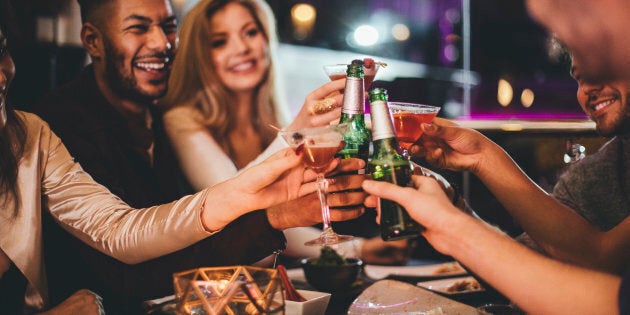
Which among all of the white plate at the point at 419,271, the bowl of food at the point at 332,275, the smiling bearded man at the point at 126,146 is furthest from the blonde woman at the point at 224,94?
the bowl of food at the point at 332,275

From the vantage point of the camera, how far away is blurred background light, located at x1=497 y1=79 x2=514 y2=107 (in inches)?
252

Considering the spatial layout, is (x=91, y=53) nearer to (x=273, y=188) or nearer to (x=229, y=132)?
(x=229, y=132)

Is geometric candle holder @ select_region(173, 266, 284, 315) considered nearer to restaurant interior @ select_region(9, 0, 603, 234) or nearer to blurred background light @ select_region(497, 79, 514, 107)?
restaurant interior @ select_region(9, 0, 603, 234)

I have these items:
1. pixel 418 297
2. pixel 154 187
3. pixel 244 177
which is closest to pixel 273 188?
pixel 244 177

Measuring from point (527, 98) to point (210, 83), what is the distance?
16.7 ft

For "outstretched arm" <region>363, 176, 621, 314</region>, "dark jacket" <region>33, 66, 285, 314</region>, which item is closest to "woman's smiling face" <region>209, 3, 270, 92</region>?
"dark jacket" <region>33, 66, 285, 314</region>

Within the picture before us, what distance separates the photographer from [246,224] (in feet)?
5.92

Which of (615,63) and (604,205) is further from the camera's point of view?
(604,205)

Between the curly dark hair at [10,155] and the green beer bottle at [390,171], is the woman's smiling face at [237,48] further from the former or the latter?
the green beer bottle at [390,171]

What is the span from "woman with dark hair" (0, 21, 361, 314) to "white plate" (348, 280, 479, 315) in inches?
10.7

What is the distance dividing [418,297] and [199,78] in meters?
1.82

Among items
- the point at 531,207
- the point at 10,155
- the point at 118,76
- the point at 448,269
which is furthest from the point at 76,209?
the point at 531,207

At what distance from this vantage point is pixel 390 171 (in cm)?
139

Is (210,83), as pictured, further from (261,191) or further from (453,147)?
(453,147)
